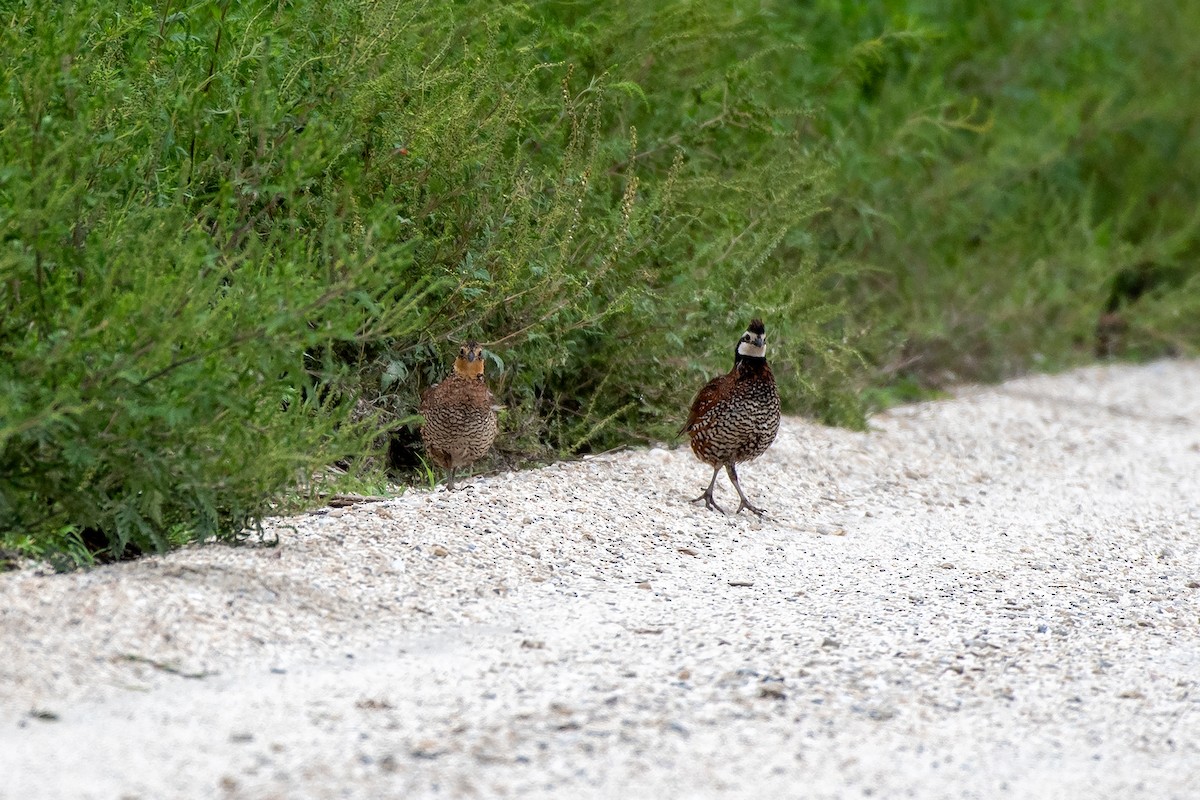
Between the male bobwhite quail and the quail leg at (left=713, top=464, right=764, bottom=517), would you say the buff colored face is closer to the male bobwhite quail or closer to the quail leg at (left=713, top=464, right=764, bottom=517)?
the male bobwhite quail

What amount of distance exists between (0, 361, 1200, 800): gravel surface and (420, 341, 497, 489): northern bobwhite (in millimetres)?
265

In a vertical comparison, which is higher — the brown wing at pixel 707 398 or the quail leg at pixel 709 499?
the brown wing at pixel 707 398

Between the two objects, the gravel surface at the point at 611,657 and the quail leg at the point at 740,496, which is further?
the quail leg at the point at 740,496

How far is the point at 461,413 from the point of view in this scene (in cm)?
661

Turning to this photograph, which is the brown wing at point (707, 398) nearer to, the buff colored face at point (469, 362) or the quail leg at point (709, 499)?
the quail leg at point (709, 499)

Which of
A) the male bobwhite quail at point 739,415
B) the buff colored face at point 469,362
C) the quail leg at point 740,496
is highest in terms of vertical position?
the buff colored face at point 469,362

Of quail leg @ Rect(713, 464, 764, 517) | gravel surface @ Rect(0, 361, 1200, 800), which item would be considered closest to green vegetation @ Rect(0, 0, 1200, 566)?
gravel surface @ Rect(0, 361, 1200, 800)

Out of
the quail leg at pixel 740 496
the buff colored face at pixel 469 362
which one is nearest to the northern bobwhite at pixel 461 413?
the buff colored face at pixel 469 362

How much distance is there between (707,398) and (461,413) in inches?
45.8

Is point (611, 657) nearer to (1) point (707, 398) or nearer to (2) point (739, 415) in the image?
(2) point (739, 415)

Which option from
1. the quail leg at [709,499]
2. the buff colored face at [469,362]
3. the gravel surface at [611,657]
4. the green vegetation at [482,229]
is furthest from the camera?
A: the quail leg at [709,499]

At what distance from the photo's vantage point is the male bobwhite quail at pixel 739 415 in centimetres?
691

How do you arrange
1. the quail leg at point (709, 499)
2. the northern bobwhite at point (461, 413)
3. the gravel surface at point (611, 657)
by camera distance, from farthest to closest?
the quail leg at point (709, 499) → the northern bobwhite at point (461, 413) → the gravel surface at point (611, 657)

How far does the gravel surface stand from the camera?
372cm
